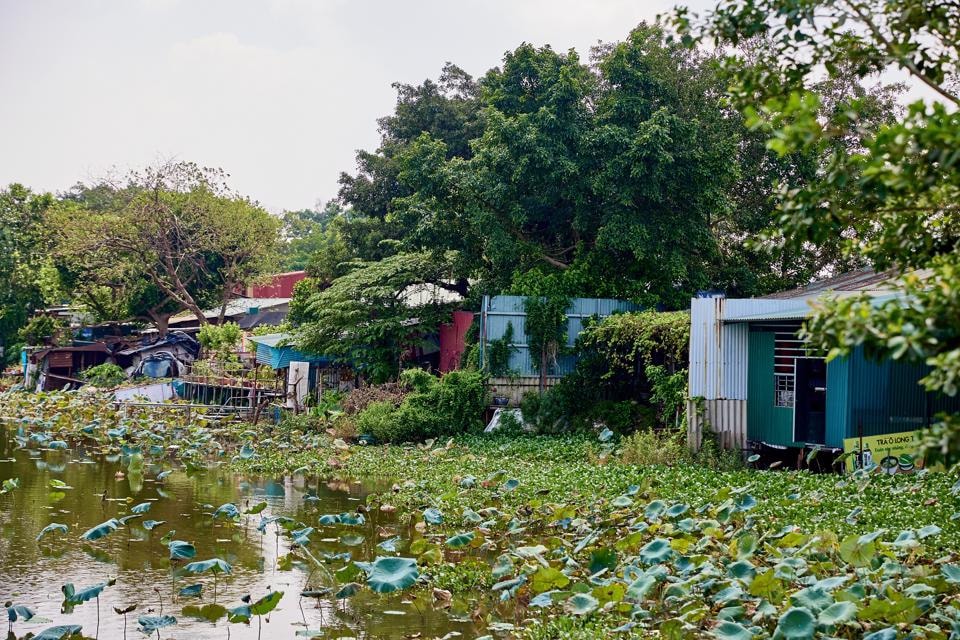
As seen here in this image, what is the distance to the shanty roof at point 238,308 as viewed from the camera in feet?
127

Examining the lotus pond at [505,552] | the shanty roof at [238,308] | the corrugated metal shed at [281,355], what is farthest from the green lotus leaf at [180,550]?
the shanty roof at [238,308]

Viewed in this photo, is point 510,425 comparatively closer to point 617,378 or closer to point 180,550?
point 617,378

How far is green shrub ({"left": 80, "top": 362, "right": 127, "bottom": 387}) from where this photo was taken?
32.2 m

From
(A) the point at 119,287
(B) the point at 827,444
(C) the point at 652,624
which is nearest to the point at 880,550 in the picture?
(C) the point at 652,624

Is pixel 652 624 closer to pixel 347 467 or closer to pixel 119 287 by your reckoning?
pixel 347 467

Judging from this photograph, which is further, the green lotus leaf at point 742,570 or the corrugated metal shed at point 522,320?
the corrugated metal shed at point 522,320

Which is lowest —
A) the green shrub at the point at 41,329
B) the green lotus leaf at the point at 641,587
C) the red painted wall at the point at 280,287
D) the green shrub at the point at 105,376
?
the green lotus leaf at the point at 641,587

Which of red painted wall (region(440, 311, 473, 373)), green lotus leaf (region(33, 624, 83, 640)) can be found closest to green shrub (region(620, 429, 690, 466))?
red painted wall (region(440, 311, 473, 373))

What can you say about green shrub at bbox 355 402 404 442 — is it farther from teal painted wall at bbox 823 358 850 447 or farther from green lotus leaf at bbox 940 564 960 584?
green lotus leaf at bbox 940 564 960 584

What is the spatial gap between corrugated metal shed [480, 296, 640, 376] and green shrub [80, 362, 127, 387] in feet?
56.2

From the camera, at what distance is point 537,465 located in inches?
608

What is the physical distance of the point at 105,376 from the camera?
107 ft

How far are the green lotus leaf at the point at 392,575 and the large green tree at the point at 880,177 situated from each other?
13.1 ft

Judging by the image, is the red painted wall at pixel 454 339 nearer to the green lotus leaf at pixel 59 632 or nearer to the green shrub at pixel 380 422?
the green shrub at pixel 380 422
